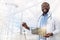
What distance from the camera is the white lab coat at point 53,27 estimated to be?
1363 millimetres

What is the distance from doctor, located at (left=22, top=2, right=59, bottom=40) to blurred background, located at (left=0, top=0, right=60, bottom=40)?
1.2 inches

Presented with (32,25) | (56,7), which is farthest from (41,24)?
(56,7)

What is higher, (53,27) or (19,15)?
(19,15)

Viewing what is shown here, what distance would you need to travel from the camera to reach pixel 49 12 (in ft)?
4.64

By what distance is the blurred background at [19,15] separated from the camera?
143 cm

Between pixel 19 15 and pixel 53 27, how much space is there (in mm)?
300

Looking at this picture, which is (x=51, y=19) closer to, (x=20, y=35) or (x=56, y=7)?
(x=56, y=7)

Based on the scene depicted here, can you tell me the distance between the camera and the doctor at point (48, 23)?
4.49ft

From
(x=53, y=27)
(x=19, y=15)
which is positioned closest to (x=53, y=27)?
(x=53, y=27)

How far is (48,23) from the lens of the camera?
4.56 feet

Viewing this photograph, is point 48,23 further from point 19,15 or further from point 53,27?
point 19,15

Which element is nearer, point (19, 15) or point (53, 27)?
point (53, 27)

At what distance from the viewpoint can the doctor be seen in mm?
1368

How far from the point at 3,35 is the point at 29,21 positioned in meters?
0.24
